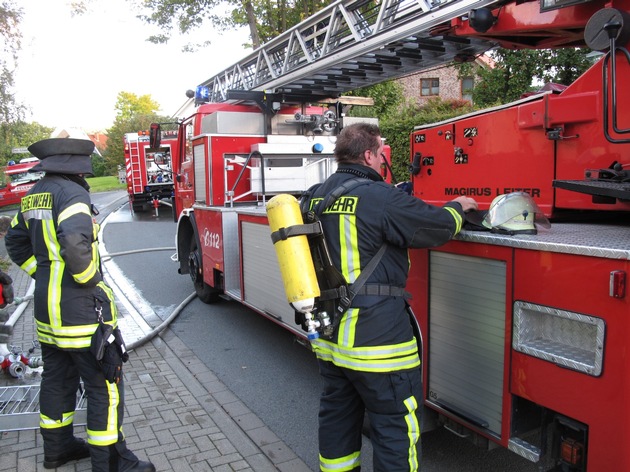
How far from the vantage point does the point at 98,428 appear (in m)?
3.04

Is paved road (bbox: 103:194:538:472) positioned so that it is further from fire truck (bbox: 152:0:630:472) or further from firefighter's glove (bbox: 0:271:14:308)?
firefighter's glove (bbox: 0:271:14:308)

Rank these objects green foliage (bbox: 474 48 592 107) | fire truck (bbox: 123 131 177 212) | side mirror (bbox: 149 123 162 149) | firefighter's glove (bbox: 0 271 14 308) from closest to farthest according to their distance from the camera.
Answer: firefighter's glove (bbox: 0 271 14 308), side mirror (bbox: 149 123 162 149), green foliage (bbox: 474 48 592 107), fire truck (bbox: 123 131 177 212)

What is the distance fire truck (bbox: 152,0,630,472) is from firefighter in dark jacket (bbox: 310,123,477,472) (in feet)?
1.31

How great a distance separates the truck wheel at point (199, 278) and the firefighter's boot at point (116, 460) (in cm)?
395

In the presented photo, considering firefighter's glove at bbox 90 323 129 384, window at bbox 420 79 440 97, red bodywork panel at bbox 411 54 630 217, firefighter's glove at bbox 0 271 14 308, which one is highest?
window at bbox 420 79 440 97

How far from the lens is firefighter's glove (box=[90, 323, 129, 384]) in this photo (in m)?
3.00

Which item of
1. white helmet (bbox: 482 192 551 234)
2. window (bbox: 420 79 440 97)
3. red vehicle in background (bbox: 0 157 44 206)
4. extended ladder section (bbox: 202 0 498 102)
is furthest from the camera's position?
window (bbox: 420 79 440 97)

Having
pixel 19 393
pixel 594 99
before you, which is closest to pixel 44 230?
pixel 19 393

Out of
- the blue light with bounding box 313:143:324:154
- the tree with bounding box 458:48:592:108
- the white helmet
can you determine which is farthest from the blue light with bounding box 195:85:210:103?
the white helmet

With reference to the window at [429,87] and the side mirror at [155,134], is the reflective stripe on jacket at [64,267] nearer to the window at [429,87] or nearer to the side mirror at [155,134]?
the side mirror at [155,134]

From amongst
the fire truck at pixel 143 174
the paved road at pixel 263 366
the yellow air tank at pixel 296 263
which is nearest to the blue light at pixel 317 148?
the paved road at pixel 263 366

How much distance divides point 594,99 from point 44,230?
3.15 metres

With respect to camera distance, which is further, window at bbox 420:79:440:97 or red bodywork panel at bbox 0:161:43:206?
window at bbox 420:79:440:97

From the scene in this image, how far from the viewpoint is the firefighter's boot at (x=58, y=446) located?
3.24m
